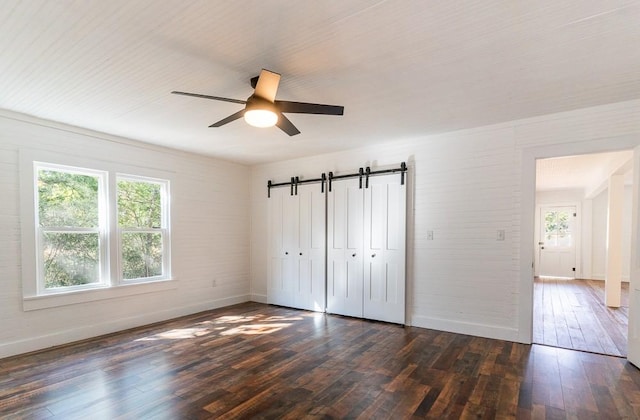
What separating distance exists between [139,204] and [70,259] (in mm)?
1090

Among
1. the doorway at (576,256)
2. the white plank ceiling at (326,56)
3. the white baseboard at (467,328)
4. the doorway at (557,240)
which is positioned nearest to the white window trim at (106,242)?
the white plank ceiling at (326,56)

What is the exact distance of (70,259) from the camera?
12.9 ft

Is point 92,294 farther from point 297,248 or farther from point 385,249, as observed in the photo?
point 385,249

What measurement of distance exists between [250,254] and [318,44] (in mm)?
4757

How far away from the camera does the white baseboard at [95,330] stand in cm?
346

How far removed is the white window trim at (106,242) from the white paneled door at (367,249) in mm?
2531

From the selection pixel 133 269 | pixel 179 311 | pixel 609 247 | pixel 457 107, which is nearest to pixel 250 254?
pixel 179 311

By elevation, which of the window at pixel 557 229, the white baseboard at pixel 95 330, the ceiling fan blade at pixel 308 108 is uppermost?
the ceiling fan blade at pixel 308 108

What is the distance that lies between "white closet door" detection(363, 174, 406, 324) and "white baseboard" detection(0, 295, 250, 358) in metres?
2.73

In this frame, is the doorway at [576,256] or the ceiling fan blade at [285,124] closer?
the ceiling fan blade at [285,124]

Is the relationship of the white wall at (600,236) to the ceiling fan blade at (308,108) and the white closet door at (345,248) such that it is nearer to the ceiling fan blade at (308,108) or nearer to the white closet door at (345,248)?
the white closet door at (345,248)

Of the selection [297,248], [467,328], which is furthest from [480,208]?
[297,248]

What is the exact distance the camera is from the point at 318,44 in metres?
2.18

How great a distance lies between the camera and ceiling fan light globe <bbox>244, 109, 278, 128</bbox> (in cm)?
246
